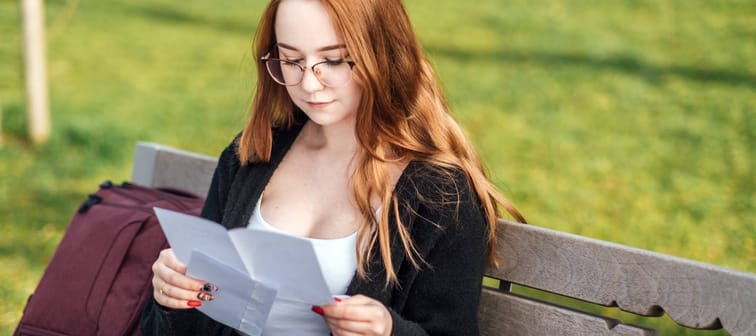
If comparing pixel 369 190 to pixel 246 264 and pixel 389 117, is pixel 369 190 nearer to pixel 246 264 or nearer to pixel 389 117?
pixel 389 117

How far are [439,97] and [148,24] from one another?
29.1 ft

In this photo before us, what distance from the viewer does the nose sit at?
7.04ft

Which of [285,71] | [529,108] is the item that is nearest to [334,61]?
[285,71]

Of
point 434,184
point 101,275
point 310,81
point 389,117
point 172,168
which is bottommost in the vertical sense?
point 101,275

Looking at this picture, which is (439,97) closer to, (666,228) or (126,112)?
(666,228)

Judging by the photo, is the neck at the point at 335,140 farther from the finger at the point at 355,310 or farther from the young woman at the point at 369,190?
the finger at the point at 355,310

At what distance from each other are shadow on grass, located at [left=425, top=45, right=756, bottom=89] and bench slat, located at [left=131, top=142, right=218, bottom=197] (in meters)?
5.14

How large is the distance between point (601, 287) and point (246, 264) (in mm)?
823

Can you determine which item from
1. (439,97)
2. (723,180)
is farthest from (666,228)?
(439,97)

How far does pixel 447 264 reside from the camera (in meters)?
2.19

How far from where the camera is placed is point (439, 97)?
2.42 metres

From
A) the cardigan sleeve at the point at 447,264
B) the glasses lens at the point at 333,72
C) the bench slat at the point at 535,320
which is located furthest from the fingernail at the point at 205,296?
the bench slat at the point at 535,320

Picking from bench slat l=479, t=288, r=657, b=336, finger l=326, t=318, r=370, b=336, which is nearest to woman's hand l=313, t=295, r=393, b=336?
finger l=326, t=318, r=370, b=336

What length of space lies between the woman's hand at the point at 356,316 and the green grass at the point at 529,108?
2320mm
